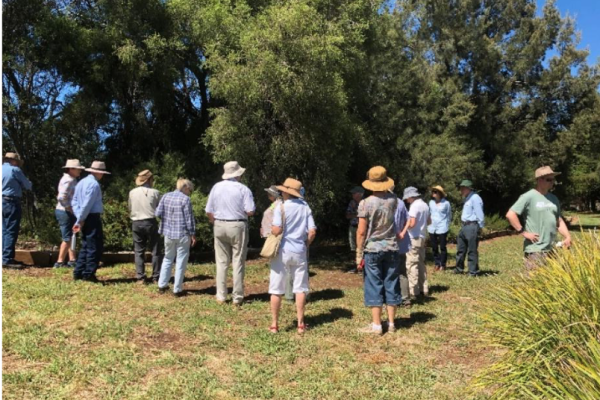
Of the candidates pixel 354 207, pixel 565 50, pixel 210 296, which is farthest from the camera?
pixel 565 50

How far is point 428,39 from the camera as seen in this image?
23.2 metres

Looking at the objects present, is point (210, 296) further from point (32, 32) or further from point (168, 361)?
point (32, 32)

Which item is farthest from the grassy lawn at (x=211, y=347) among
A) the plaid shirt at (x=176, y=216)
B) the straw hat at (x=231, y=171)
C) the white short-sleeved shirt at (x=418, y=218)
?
the straw hat at (x=231, y=171)

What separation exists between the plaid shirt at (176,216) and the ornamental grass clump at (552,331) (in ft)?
15.0

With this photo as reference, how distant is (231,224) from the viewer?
22.2ft

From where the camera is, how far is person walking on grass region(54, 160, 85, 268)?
784 cm

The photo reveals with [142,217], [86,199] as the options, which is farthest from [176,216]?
[86,199]

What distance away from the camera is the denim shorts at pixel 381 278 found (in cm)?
566

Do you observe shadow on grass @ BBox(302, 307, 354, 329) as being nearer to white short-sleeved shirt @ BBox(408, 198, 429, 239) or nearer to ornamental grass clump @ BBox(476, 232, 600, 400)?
white short-sleeved shirt @ BBox(408, 198, 429, 239)

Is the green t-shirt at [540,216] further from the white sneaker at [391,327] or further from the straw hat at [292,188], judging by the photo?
the straw hat at [292,188]

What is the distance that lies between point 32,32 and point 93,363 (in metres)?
9.16

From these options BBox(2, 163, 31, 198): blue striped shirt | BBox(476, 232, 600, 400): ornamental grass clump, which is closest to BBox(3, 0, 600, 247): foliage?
BBox(2, 163, 31, 198): blue striped shirt

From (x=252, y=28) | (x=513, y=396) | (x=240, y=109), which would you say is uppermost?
(x=252, y=28)

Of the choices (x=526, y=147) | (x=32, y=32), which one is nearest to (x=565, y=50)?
(x=526, y=147)
